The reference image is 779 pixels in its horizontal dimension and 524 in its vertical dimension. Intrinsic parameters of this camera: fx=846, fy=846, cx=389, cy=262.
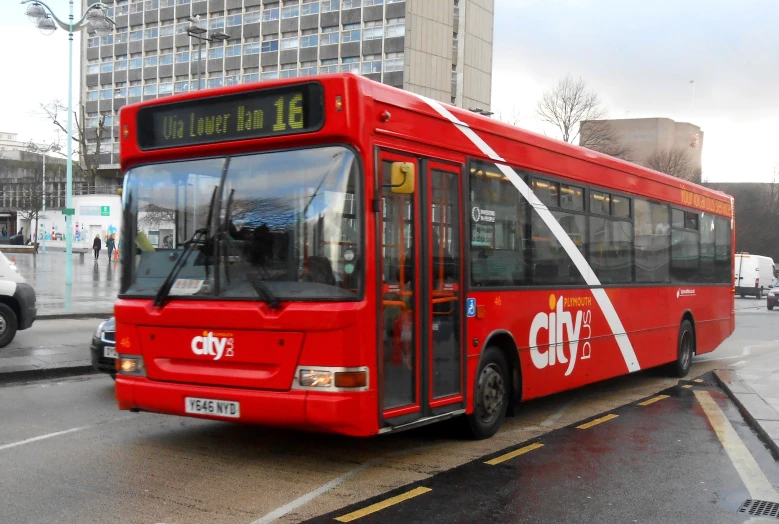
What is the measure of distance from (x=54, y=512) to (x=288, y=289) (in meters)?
2.24

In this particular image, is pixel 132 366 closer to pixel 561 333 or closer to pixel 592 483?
pixel 592 483

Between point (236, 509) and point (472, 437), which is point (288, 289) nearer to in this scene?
point (236, 509)

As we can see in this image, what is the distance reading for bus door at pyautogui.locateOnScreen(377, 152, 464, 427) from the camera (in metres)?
6.67

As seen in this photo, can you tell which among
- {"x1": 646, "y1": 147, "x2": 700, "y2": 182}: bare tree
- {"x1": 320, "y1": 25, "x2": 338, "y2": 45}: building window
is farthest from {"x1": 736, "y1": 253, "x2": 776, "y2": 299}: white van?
{"x1": 320, "y1": 25, "x2": 338, "y2": 45}: building window

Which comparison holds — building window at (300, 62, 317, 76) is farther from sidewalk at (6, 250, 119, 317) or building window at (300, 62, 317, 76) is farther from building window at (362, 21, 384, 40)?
sidewalk at (6, 250, 119, 317)

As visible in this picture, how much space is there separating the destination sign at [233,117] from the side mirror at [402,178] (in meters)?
0.68

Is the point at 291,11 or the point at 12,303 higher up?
the point at 291,11

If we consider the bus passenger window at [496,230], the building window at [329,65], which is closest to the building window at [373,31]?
the building window at [329,65]

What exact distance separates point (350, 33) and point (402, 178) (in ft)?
244

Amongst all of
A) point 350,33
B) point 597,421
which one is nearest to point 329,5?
point 350,33

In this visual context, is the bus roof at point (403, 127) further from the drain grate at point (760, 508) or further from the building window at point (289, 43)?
the building window at point (289, 43)

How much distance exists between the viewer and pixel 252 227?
6.66 m

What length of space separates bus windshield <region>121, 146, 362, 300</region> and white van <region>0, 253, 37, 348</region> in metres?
8.11

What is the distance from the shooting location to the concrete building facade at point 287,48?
75.6m
